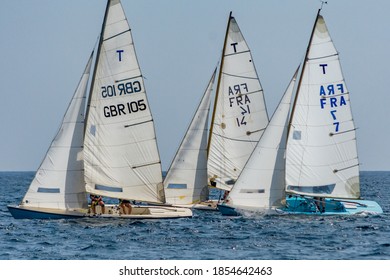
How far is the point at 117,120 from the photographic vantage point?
144 ft

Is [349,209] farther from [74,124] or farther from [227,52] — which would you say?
[74,124]

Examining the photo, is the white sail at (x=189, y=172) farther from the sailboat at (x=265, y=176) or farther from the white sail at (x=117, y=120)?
the white sail at (x=117, y=120)

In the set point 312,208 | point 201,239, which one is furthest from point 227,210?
point 201,239

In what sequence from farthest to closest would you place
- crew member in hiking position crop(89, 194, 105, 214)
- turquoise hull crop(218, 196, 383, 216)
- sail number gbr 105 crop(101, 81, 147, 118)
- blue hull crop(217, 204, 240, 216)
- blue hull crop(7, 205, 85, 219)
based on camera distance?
turquoise hull crop(218, 196, 383, 216) < blue hull crop(217, 204, 240, 216) < crew member in hiking position crop(89, 194, 105, 214) < sail number gbr 105 crop(101, 81, 147, 118) < blue hull crop(7, 205, 85, 219)

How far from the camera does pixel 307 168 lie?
154 feet

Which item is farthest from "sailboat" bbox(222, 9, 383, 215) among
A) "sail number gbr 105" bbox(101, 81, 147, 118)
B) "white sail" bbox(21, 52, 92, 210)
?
"white sail" bbox(21, 52, 92, 210)

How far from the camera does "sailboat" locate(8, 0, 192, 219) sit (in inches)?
1694

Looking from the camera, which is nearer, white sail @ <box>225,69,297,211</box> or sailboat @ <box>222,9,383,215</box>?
white sail @ <box>225,69,297,211</box>

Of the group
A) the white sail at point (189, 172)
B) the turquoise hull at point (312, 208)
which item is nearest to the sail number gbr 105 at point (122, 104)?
the turquoise hull at point (312, 208)

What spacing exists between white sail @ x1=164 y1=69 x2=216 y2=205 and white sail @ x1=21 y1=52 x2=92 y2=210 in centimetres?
804

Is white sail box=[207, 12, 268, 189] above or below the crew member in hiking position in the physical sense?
above

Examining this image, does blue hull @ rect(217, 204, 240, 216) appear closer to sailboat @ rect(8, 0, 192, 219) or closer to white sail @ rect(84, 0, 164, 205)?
sailboat @ rect(8, 0, 192, 219)

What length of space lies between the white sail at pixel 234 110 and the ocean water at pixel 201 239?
19.8ft
